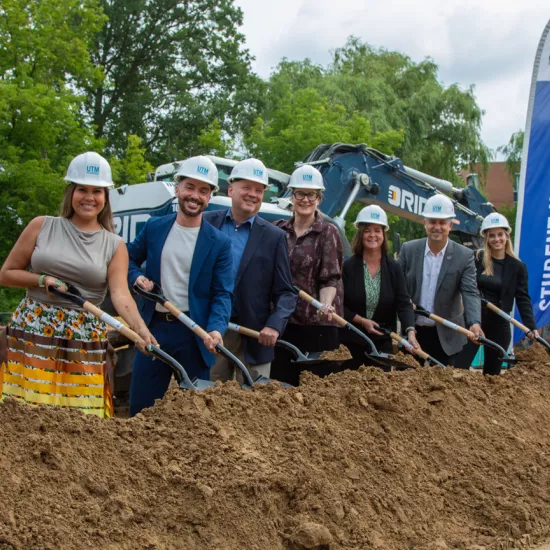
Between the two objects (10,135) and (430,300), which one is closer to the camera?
(430,300)

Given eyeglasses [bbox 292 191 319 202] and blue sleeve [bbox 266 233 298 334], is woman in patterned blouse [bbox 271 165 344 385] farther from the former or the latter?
blue sleeve [bbox 266 233 298 334]

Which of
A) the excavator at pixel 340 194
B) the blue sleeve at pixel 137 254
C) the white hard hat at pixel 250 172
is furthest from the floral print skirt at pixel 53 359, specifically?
the excavator at pixel 340 194

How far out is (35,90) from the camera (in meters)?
15.4

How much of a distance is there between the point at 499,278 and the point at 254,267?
3.54 meters

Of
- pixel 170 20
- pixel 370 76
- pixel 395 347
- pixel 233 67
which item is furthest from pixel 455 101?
pixel 395 347

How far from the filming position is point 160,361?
16.4ft

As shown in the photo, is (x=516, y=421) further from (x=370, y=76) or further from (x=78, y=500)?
(x=370, y=76)

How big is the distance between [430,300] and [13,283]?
→ 392 cm

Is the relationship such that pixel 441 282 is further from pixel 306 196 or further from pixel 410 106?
pixel 410 106

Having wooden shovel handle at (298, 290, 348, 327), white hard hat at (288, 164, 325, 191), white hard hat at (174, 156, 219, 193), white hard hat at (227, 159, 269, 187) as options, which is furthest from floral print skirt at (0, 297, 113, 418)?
white hard hat at (288, 164, 325, 191)

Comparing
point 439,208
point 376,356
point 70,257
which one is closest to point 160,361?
point 70,257

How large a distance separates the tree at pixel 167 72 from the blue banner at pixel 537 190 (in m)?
17.6

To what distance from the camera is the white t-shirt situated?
198 inches

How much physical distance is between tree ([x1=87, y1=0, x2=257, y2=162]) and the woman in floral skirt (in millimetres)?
23014
